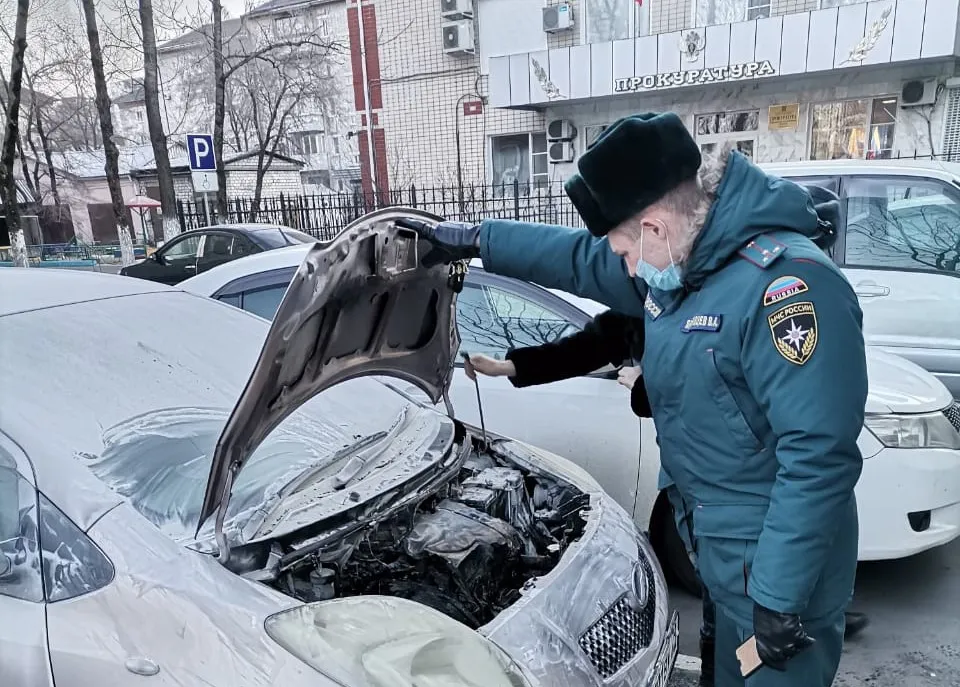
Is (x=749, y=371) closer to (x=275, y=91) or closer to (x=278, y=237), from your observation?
(x=278, y=237)

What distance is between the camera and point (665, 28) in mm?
12914

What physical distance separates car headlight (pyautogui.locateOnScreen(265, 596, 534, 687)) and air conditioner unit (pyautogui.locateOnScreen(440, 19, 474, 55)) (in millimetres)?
14924

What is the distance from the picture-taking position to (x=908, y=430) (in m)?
2.78

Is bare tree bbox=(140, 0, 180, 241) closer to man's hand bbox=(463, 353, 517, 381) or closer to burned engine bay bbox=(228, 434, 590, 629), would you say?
man's hand bbox=(463, 353, 517, 381)

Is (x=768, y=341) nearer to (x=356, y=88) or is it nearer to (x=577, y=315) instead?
(x=577, y=315)

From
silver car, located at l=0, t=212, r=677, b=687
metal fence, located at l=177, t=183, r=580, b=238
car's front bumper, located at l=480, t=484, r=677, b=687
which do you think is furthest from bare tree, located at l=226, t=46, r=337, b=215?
car's front bumper, located at l=480, t=484, r=677, b=687

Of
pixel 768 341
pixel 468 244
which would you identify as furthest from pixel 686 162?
pixel 468 244

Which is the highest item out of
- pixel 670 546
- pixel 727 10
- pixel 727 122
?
pixel 727 10

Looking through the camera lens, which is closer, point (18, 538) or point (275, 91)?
point (18, 538)

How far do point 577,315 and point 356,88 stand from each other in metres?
15.6

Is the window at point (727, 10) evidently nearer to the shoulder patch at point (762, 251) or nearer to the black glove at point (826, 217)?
the black glove at point (826, 217)

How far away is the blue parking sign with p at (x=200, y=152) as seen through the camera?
8.92m

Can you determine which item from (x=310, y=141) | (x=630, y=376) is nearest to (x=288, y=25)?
(x=310, y=141)

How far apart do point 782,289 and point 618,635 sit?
987 millimetres
